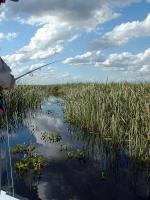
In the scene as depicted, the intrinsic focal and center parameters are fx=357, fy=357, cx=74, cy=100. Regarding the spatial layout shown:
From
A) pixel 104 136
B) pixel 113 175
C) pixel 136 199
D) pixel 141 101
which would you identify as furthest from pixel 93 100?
pixel 136 199

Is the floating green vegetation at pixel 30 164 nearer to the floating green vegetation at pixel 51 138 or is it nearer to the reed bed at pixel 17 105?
the floating green vegetation at pixel 51 138

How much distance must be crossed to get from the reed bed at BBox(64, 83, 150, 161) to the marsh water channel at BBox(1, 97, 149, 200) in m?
0.39

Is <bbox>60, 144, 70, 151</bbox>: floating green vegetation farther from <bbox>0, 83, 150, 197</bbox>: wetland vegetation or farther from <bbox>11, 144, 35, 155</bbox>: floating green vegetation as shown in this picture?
<bbox>11, 144, 35, 155</bbox>: floating green vegetation

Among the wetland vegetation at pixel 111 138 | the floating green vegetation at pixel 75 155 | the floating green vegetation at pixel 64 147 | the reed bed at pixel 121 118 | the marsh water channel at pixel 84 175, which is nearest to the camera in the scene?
the marsh water channel at pixel 84 175

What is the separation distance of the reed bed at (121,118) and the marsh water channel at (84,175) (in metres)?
0.39

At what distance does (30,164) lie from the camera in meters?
10.4

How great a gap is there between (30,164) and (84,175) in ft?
5.39

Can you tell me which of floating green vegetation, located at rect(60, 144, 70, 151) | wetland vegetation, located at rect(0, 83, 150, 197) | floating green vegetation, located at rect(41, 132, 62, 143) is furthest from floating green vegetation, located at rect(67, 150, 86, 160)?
floating green vegetation, located at rect(41, 132, 62, 143)

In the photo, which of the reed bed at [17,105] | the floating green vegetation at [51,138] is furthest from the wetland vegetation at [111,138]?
the reed bed at [17,105]

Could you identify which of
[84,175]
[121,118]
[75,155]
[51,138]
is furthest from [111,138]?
[51,138]

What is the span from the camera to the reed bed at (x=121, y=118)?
33.8ft

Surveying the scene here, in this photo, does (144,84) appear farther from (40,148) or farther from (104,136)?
(40,148)

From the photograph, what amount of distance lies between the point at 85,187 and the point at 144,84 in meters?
9.74

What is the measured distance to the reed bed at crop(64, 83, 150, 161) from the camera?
10.3m
